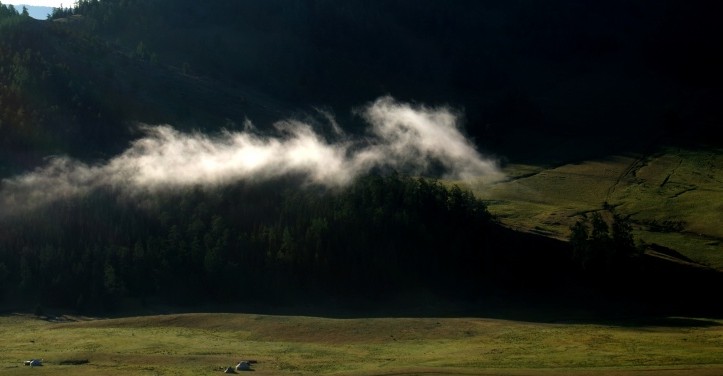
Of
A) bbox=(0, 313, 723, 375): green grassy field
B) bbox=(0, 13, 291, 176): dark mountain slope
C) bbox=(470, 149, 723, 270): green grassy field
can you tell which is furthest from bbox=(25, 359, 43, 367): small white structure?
bbox=(470, 149, 723, 270): green grassy field

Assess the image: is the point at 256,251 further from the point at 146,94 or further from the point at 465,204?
the point at 146,94

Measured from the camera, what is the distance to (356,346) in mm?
81312

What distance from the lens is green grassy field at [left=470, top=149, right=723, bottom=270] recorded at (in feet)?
457

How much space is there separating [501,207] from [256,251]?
5177cm

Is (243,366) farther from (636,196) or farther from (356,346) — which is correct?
(636,196)

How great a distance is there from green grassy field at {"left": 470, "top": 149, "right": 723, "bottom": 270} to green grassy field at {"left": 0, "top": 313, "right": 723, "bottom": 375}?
4239cm

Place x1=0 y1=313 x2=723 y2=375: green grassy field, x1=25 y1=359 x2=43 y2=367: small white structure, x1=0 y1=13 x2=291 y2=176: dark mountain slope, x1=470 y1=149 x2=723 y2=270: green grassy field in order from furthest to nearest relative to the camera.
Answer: x1=0 y1=13 x2=291 y2=176: dark mountain slope, x1=470 y1=149 x2=723 y2=270: green grassy field, x1=25 y1=359 x2=43 y2=367: small white structure, x1=0 y1=313 x2=723 y2=375: green grassy field

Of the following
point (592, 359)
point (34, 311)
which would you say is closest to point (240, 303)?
point (34, 311)

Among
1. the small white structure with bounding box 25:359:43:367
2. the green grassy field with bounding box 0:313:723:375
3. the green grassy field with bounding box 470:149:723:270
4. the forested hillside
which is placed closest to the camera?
the green grassy field with bounding box 0:313:723:375

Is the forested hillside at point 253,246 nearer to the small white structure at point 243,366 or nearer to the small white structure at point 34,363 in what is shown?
the small white structure at point 34,363

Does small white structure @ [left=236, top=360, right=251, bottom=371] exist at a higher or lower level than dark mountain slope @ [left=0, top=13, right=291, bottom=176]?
lower

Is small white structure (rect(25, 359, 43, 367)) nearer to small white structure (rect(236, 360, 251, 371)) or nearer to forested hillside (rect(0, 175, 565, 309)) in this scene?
small white structure (rect(236, 360, 251, 371))

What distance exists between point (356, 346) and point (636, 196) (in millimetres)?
97225

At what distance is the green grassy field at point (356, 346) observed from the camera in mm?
68000
